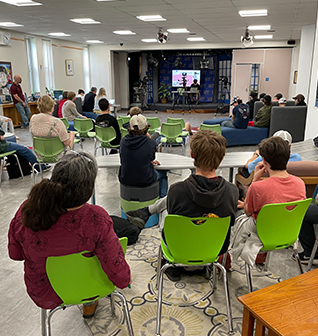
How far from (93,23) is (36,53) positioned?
371 cm

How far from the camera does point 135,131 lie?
3234 millimetres

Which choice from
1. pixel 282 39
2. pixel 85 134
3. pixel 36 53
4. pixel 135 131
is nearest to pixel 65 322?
pixel 135 131

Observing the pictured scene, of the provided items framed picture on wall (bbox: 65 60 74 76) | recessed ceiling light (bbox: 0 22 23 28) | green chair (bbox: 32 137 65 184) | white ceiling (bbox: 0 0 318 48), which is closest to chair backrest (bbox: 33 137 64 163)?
green chair (bbox: 32 137 65 184)

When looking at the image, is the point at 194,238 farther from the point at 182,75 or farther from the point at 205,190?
the point at 182,75

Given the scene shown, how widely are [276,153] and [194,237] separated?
0.85m

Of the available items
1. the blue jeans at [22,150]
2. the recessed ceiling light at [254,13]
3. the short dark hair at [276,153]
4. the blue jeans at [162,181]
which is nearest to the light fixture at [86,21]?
the recessed ceiling light at [254,13]

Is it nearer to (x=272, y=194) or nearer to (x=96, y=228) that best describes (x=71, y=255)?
(x=96, y=228)

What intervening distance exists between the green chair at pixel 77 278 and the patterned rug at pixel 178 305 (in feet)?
1.85

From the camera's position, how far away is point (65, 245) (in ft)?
4.87

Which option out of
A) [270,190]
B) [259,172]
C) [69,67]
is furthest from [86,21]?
[270,190]

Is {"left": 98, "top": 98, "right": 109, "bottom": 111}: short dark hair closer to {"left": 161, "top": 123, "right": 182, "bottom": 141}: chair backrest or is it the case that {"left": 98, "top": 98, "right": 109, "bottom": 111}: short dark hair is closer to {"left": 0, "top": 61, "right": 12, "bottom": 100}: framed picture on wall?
{"left": 161, "top": 123, "right": 182, "bottom": 141}: chair backrest

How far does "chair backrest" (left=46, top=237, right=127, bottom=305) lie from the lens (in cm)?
148

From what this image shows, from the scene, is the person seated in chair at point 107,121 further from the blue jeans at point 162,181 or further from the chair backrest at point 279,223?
the chair backrest at point 279,223

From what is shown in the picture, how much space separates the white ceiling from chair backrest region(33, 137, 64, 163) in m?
3.19
